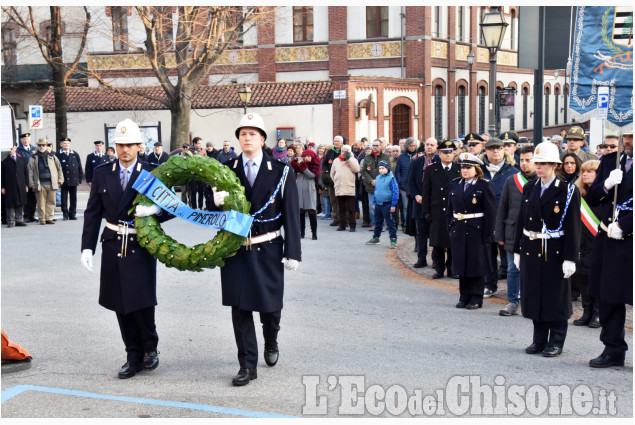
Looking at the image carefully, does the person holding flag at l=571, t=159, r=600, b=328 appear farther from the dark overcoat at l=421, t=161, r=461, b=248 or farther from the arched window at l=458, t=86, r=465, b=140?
Answer: the arched window at l=458, t=86, r=465, b=140

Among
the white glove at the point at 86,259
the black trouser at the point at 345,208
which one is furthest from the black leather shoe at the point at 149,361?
the black trouser at the point at 345,208

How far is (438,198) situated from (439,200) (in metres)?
0.03

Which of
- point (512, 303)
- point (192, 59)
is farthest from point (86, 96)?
point (512, 303)

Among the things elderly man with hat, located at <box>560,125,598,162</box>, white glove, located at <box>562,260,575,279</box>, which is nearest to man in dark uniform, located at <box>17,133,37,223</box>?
elderly man with hat, located at <box>560,125,598,162</box>

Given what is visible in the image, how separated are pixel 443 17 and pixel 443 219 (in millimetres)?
31202

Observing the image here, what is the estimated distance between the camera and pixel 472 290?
10.6 meters

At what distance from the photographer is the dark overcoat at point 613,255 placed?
7.55m

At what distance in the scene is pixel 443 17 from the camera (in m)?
42.0

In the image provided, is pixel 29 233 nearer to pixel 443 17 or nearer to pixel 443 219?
pixel 443 219

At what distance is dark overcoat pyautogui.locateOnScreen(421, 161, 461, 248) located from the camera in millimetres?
12531

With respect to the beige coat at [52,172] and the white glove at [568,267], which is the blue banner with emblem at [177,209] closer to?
the white glove at [568,267]

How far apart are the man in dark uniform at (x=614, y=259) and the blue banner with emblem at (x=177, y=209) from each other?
3.12m

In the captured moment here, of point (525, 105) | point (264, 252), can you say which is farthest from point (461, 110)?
point (264, 252)

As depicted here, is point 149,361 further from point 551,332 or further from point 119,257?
point 551,332
